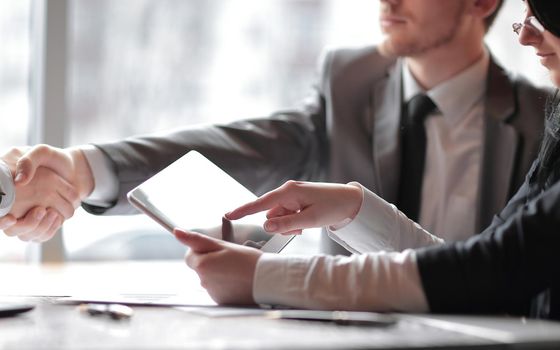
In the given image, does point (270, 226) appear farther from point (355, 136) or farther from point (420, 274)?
point (355, 136)

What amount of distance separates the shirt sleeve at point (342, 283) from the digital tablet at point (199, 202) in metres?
0.20

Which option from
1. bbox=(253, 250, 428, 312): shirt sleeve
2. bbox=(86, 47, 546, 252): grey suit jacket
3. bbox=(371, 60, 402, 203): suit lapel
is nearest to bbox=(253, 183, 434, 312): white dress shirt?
bbox=(253, 250, 428, 312): shirt sleeve

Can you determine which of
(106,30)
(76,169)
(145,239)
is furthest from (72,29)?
(76,169)

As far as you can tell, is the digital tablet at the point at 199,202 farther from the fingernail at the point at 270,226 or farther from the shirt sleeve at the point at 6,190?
the shirt sleeve at the point at 6,190

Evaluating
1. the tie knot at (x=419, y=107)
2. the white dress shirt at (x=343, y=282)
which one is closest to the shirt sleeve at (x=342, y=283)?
the white dress shirt at (x=343, y=282)

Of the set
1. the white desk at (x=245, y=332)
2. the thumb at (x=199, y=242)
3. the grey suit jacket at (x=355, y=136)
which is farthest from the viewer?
the grey suit jacket at (x=355, y=136)

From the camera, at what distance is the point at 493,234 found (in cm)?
117

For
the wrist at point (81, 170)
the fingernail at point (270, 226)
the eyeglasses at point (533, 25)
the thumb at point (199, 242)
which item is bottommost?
the wrist at point (81, 170)

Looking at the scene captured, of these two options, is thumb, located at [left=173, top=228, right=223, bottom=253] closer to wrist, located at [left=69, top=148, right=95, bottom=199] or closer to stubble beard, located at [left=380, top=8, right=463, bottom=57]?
wrist, located at [left=69, top=148, right=95, bottom=199]

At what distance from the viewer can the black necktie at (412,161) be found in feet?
8.47

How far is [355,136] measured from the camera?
2631 mm

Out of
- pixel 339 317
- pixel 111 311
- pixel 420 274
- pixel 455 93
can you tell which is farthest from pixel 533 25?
pixel 455 93

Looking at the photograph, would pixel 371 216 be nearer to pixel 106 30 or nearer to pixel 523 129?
pixel 523 129

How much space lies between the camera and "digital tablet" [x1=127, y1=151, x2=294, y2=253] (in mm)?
1352
